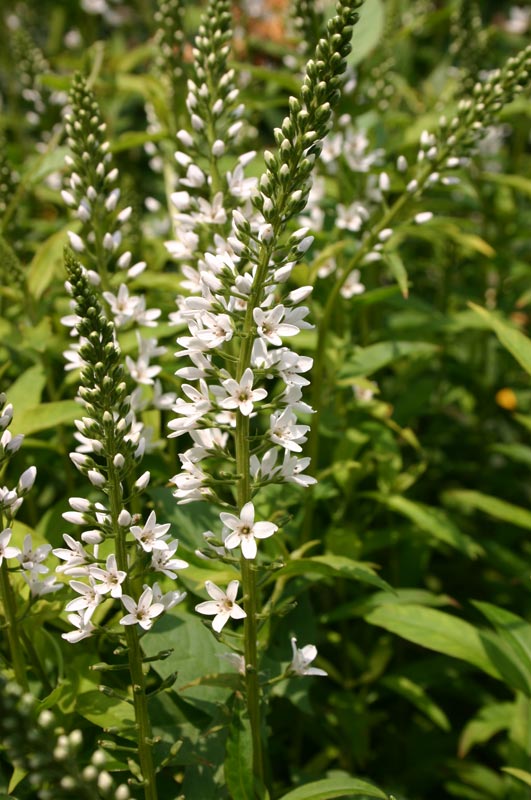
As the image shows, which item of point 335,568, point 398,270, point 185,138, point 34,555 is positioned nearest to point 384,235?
point 398,270

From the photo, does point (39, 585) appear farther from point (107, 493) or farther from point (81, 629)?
point (107, 493)

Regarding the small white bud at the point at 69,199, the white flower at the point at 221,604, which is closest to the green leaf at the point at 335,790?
the white flower at the point at 221,604

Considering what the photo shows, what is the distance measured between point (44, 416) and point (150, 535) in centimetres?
118

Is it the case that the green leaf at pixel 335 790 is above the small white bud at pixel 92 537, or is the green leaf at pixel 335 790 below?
below

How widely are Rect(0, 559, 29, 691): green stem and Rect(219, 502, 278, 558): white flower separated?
0.69 meters

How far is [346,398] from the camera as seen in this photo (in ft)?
14.6

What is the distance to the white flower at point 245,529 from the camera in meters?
2.41

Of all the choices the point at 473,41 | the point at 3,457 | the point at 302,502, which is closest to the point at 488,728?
the point at 302,502

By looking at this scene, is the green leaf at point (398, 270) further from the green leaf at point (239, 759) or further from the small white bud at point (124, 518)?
the green leaf at point (239, 759)

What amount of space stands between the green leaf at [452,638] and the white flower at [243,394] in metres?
1.44

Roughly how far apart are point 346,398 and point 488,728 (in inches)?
69.5

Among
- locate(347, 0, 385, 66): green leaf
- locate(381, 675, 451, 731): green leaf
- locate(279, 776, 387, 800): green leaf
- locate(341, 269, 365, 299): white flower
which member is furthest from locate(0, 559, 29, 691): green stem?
locate(347, 0, 385, 66): green leaf

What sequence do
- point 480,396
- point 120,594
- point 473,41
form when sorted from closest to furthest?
1. point 120,594
2. point 473,41
3. point 480,396

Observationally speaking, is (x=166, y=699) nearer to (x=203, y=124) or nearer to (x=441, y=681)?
(x=441, y=681)
